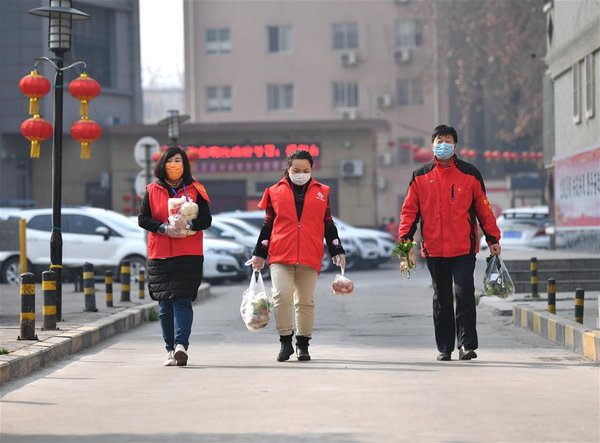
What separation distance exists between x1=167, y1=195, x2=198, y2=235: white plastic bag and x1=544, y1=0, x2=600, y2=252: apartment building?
14289 millimetres

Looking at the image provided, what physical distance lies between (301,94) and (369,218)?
54.2 feet

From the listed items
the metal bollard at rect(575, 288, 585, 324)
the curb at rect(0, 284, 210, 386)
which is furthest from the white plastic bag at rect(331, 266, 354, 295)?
the metal bollard at rect(575, 288, 585, 324)

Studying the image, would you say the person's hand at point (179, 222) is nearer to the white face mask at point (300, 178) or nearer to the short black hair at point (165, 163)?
the short black hair at point (165, 163)

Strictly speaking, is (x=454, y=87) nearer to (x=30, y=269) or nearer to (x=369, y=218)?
(x=369, y=218)

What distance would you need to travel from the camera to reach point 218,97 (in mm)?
70375

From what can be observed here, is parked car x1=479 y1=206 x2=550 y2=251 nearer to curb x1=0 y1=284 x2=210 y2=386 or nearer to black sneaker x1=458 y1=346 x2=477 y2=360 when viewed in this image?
curb x1=0 y1=284 x2=210 y2=386

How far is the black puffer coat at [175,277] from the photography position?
1245 centimetres

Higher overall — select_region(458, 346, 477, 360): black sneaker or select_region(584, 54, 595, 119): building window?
select_region(584, 54, 595, 119): building window

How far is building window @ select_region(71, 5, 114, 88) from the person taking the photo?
5584cm

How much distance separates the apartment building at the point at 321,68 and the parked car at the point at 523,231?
32.7 meters

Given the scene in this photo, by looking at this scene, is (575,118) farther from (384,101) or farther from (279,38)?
(279,38)

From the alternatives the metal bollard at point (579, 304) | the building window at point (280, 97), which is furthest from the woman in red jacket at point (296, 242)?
the building window at point (280, 97)

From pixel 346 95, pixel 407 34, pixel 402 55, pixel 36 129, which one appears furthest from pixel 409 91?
pixel 36 129

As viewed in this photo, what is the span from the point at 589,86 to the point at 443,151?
15155 millimetres
